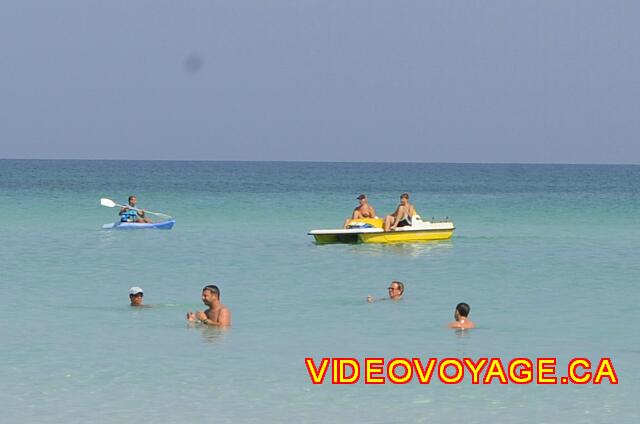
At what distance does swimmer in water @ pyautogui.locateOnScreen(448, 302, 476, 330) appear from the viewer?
59.3 ft

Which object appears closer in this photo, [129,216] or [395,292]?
[395,292]

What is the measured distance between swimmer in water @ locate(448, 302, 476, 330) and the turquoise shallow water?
34 cm

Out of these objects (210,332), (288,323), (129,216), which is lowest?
(210,332)

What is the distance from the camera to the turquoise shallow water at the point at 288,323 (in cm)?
1336

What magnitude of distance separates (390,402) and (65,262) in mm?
16746

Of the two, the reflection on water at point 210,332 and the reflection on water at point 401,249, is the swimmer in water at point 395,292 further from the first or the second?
the reflection on water at point 401,249

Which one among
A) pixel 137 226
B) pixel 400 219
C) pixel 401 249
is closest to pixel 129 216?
pixel 137 226

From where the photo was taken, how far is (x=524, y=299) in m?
22.6

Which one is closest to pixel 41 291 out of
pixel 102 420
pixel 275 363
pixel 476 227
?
pixel 275 363

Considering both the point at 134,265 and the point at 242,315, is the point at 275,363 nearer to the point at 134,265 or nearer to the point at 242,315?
the point at 242,315

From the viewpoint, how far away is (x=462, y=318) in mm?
18219

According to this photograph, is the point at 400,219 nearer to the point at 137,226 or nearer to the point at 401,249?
the point at 401,249

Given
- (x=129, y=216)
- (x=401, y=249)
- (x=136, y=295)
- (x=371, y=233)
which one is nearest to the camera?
(x=136, y=295)

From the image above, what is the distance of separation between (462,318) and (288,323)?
108 inches
